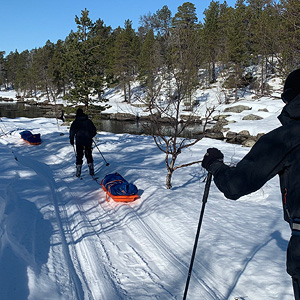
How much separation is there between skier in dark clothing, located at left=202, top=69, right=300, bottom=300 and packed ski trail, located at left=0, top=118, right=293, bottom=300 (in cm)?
208

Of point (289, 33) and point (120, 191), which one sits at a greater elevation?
point (289, 33)

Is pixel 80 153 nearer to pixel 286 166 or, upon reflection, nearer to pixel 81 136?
pixel 81 136

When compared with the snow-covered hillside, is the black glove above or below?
above

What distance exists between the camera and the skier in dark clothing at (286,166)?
5.28 feet

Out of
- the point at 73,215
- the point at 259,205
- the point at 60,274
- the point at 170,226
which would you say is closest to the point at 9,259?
the point at 60,274

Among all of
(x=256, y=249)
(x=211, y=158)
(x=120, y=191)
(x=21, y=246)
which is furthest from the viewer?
(x=120, y=191)

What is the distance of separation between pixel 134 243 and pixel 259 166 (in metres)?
3.46

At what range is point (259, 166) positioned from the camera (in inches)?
66.4

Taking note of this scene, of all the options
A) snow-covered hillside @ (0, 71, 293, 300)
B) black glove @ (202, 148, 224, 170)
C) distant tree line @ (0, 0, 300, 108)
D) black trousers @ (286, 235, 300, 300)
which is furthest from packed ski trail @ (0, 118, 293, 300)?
distant tree line @ (0, 0, 300, 108)

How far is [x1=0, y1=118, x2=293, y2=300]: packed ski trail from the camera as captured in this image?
3414mm

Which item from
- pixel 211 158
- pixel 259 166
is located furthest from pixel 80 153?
pixel 259 166

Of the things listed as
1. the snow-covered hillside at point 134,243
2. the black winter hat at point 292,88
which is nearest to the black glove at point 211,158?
the black winter hat at point 292,88

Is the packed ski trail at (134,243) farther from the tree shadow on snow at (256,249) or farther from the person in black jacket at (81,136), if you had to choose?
the person in black jacket at (81,136)

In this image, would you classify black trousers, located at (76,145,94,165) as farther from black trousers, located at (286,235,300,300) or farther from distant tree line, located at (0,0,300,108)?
black trousers, located at (286,235,300,300)
